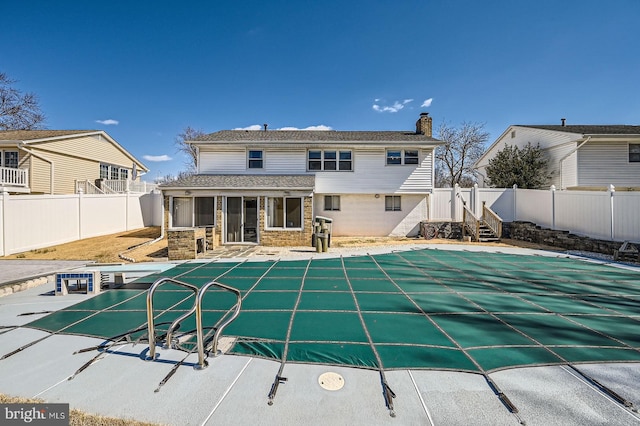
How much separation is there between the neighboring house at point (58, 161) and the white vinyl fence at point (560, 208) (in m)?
22.5

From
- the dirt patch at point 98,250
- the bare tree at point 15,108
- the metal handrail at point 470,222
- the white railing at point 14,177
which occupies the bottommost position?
the dirt patch at point 98,250

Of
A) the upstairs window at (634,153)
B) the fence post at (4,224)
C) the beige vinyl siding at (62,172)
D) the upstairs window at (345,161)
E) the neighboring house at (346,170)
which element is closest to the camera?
the fence post at (4,224)

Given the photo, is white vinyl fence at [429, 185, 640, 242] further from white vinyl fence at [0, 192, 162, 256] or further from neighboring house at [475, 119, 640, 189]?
white vinyl fence at [0, 192, 162, 256]

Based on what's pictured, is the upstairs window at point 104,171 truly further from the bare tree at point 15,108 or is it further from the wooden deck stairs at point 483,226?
the wooden deck stairs at point 483,226

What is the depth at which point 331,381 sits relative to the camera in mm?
3246

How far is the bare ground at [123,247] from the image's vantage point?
35.9 ft

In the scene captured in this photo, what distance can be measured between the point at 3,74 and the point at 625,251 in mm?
46444

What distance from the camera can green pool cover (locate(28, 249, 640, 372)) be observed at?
12.5 feet

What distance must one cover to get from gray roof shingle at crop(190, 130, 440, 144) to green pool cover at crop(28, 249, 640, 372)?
9.48m

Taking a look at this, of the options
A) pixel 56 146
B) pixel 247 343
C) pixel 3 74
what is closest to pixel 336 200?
pixel 247 343

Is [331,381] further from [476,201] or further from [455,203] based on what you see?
[476,201]

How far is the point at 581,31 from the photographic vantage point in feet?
43.2

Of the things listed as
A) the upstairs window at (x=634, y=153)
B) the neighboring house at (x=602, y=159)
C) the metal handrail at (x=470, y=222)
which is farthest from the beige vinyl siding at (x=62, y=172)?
the upstairs window at (x=634, y=153)

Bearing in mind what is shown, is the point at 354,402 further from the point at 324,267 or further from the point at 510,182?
the point at 510,182
